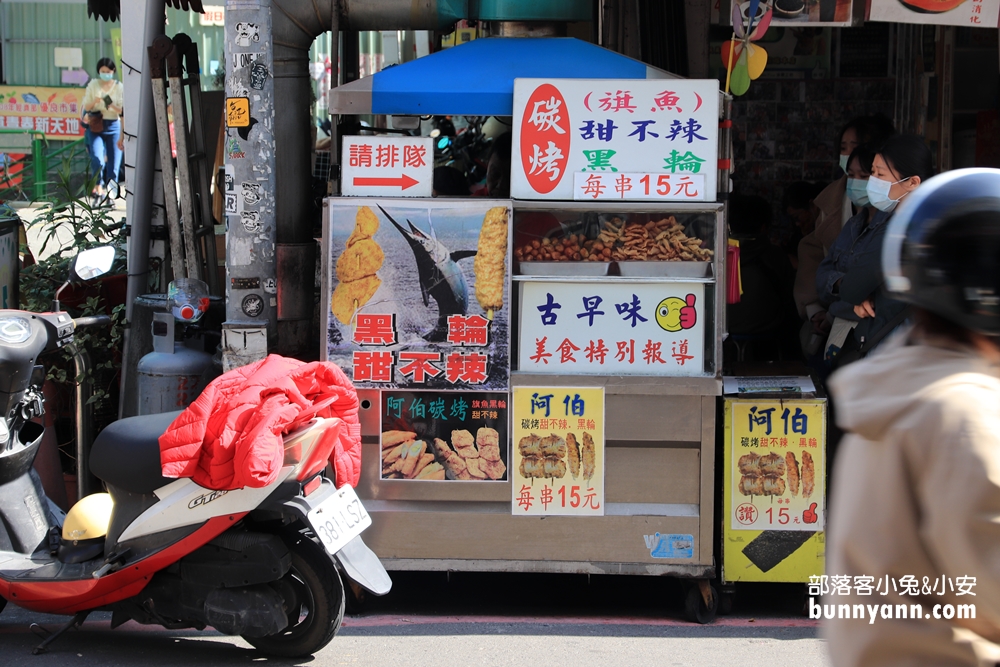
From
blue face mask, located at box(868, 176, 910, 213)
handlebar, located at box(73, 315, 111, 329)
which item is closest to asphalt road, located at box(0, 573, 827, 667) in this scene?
handlebar, located at box(73, 315, 111, 329)

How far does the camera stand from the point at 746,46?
180 inches

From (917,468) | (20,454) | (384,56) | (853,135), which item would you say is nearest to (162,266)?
(20,454)

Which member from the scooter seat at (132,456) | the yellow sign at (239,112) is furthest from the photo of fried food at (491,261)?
the scooter seat at (132,456)

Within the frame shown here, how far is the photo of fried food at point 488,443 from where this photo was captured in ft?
14.2

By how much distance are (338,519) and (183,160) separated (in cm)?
266

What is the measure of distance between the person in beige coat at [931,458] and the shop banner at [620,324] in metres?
2.69

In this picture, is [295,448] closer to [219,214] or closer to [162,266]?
[162,266]

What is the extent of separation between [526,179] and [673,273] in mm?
713

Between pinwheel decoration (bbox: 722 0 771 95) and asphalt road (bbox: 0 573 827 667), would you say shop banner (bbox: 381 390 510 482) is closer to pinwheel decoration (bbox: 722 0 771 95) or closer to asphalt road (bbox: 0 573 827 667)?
asphalt road (bbox: 0 573 827 667)

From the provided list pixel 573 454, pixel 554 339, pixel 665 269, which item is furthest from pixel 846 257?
pixel 573 454

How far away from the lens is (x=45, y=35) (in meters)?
20.0

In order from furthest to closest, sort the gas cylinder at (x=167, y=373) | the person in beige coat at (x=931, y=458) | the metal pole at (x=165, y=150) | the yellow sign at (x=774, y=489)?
the metal pole at (x=165, y=150), the gas cylinder at (x=167, y=373), the yellow sign at (x=774, y=489), the person in beige coat at (x=931, y=458)

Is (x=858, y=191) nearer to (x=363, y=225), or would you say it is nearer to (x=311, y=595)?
(x=363, y=225)

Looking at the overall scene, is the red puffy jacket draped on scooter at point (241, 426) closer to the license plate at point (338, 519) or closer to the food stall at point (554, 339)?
the license plate at point (338, 519)
